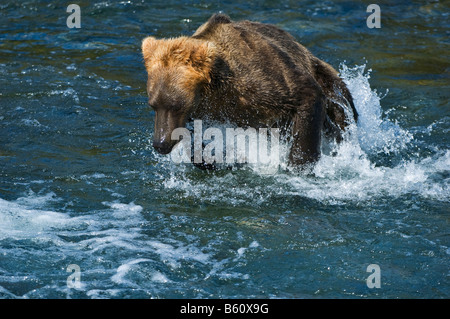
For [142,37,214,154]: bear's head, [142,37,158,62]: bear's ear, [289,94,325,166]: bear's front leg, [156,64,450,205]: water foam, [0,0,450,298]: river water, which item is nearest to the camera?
[0,0,450,298]: river water

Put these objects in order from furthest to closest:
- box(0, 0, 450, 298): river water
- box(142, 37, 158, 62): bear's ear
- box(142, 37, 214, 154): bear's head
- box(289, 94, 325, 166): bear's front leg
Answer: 1. box(289, 94, 325, 166): bear's front leg
2. box(142, 37, 158, 62): bear's ear
3. box(142, 37, 214, 154): bear's head
4. box(0, 0, 450, 298): river water

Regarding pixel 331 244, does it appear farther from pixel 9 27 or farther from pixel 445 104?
pixel 9 27

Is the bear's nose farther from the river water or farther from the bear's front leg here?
the bear's front leg

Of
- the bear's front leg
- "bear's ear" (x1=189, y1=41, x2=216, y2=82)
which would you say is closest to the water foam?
the bear's front leg

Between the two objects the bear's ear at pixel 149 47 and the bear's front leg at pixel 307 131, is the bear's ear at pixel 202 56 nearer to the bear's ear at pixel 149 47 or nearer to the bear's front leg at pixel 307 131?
the bear's ear at pixel 149 47

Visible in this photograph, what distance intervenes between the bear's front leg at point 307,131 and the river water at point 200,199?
167 millimetres

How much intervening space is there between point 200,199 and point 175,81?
43.6 inches

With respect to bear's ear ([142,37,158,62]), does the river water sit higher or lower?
lower

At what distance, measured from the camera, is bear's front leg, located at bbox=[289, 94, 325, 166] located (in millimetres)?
6184

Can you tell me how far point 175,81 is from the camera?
552cm

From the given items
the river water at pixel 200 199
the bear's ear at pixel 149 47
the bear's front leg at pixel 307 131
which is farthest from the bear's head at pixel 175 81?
the bear's front leg at pixel 307 131

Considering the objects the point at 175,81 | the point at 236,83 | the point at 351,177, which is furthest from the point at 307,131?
the point at 175,81

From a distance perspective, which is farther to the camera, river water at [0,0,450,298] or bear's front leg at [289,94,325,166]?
bear's front leg at [289,94,325,166]
